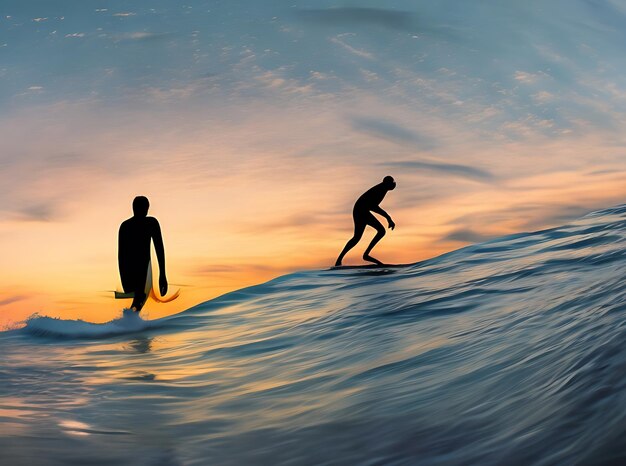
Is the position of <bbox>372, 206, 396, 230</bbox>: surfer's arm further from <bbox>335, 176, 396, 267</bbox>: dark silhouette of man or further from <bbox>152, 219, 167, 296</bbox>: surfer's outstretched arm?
<bbox>152, 219, 167, 296</bbox>: surfer's outstretched arm

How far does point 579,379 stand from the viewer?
14.5 feet

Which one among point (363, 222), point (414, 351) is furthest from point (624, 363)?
point (363, 222)

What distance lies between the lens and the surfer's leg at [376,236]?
1706 cm

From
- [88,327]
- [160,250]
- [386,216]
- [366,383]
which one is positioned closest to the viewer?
[366,383]

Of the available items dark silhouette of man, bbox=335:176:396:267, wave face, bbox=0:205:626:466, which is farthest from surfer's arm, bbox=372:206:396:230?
wave face, bbox=0:205:626:466

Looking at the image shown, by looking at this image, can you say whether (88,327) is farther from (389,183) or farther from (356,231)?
(389,183)

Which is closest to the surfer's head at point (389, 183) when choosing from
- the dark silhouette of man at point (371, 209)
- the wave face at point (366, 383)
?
the dark silhouette of man at point (371, 209)

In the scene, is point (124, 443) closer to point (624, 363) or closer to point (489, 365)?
point (489, 365)

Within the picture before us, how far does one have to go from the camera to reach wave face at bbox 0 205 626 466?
4.15m

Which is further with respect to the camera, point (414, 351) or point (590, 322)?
point (414, 351)

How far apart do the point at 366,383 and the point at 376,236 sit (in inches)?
449

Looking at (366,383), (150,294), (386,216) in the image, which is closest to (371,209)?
(386,216)

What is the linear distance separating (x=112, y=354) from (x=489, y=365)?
577 cm

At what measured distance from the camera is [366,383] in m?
6.16
